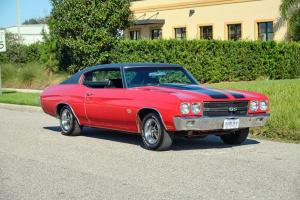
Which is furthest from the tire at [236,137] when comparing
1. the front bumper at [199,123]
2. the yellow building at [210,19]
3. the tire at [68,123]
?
the yellow building at [210,19]

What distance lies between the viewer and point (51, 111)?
12.0 m

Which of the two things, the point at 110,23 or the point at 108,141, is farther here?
the point at 110,23

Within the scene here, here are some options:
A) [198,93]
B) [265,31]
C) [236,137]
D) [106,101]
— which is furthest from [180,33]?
[198,93]

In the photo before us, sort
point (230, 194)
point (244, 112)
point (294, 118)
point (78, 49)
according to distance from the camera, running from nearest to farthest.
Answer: point (230, 194) < point (244, 112) < point (294, 118) < point (78, 49)

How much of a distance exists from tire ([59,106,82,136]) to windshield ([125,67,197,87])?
1789mm

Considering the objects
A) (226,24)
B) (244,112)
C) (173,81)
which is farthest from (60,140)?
(226,24)

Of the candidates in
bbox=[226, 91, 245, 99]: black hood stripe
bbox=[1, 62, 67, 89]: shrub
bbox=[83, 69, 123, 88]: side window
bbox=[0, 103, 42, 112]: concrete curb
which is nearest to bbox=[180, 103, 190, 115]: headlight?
bbox=[226, 91, 245, 99]: black hood stripe

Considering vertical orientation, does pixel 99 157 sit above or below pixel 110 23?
below

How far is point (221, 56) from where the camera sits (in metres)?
27.8

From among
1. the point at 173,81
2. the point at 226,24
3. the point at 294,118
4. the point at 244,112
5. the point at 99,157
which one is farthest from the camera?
the point at 226,24

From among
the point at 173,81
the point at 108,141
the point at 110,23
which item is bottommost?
the point at 108,141

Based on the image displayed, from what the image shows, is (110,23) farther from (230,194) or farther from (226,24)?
(230,194)

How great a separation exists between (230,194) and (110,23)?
921 inches

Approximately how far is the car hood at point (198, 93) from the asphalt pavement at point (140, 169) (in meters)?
0.84
